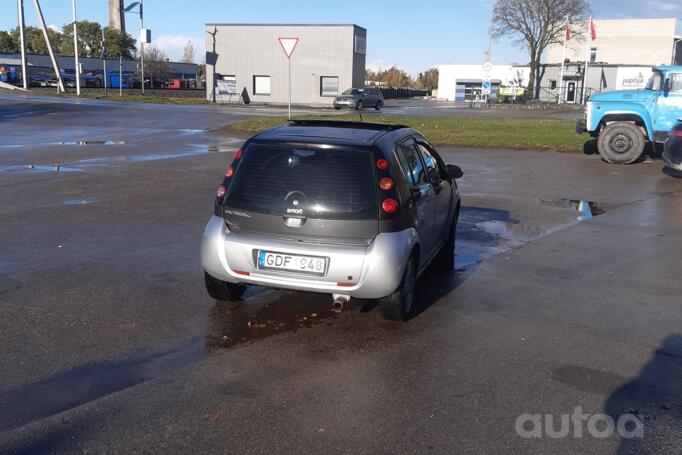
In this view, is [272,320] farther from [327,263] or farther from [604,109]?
[604,109]

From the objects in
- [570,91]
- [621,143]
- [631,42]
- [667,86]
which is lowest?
[621,143]

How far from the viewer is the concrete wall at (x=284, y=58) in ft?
174

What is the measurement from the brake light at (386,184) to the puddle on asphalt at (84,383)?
185cm

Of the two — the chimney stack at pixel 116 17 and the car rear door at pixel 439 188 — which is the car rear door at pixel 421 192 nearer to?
the car rear door at pixel 439 188

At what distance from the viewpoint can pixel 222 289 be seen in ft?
18.7

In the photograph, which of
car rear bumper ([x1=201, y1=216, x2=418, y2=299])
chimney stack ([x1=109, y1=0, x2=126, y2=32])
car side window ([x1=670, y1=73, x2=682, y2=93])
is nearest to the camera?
car rear bumper ([x1=201, y1=216, x2=418, y2=299])

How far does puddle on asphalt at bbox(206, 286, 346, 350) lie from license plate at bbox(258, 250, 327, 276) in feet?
1.65

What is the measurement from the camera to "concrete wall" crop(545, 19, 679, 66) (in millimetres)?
77500

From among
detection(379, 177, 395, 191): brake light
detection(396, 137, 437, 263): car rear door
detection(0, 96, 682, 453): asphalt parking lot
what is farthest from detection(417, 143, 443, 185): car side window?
detection(379, 177, 395, 191): brake light

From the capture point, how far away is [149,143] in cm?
1986

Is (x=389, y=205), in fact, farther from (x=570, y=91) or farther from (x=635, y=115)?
(x=570, y=91)

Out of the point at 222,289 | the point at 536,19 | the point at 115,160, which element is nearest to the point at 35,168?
the point at 115,160

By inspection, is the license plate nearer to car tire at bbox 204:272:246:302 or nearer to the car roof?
car tire at bbox 204:272:246:302

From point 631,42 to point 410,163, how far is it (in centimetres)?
8442
